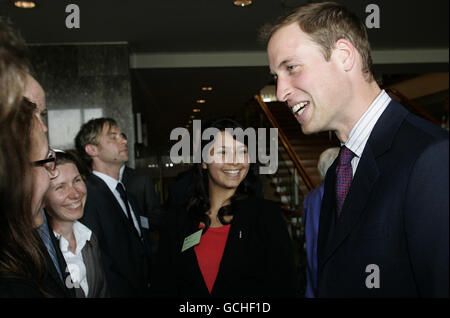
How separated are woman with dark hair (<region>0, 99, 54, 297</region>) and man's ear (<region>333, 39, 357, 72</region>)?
0.75m

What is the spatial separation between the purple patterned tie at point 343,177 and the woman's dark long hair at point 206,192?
98cm

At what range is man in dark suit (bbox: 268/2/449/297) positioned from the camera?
25.0 inches

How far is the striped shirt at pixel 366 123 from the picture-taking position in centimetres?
86

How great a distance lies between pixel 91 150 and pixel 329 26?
7.36ft

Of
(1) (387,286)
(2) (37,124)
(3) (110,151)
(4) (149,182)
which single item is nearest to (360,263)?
(1) (387,286)

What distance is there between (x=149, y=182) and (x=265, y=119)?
5.67 meters

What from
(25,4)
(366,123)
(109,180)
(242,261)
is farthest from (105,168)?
(366,123)

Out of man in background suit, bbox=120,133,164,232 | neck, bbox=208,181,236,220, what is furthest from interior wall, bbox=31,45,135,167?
neck, bbox=208,181,236,220

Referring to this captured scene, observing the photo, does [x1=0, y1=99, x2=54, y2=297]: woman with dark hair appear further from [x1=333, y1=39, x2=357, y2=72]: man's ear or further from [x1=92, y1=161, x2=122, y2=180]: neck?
[x1=92, y1=161, x2=122, y2=180]: neck

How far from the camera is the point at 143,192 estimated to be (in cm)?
314

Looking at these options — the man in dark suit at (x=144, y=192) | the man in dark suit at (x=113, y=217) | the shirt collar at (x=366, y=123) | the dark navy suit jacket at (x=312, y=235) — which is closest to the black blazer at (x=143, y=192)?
the man in dark suit at (x=144, y=192)

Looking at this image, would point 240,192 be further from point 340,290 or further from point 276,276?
point 340,290

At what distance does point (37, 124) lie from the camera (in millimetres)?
841

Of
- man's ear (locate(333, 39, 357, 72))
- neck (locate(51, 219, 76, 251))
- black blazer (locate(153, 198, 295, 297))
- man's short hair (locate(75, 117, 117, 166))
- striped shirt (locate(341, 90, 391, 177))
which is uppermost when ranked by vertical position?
man's short hair (locate(75, 117, 117, 166))
